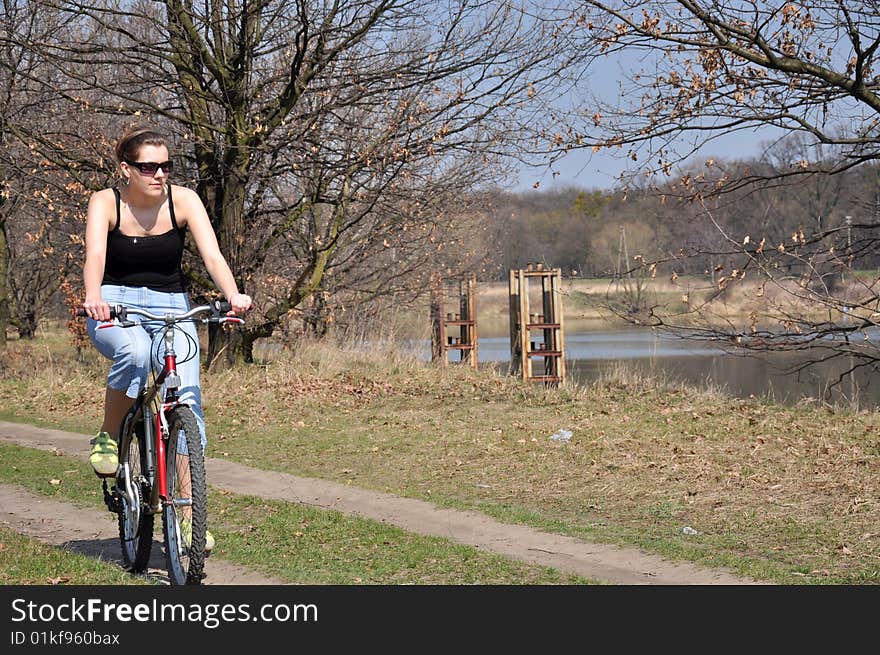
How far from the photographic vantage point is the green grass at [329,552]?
5918 mm

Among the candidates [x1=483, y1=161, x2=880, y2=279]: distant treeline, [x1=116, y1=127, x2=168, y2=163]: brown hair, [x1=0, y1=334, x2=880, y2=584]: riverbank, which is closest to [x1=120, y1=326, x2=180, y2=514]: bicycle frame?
[x1=116, y1=127, x2=168, y2=163]: brown hair

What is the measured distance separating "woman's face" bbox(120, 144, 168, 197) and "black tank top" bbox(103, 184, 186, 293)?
98 millimetres

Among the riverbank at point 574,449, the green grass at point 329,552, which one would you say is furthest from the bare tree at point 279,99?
the green grass at point 329,552

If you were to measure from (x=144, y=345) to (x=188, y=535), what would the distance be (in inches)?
37.2

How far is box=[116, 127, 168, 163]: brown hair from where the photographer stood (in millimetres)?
5371

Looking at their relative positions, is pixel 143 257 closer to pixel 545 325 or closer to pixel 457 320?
pixel 545 325

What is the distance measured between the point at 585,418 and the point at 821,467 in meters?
4.11

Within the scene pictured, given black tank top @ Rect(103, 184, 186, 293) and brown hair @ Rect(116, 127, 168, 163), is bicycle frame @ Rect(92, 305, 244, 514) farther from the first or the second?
brown hair @ Rect(116, 127, 168, 163)

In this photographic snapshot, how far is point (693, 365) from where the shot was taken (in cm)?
2692

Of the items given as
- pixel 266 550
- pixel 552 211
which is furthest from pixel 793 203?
pixel 552 211

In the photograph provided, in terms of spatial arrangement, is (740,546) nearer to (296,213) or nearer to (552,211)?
(296,213)

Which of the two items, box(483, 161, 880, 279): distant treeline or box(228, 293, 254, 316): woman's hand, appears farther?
box(483, 161, 880, 279): distant treeline

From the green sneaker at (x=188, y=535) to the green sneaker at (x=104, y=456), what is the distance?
27.2 inches

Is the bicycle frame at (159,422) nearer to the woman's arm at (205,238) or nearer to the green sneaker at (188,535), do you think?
the green sneaker at (188,535)
